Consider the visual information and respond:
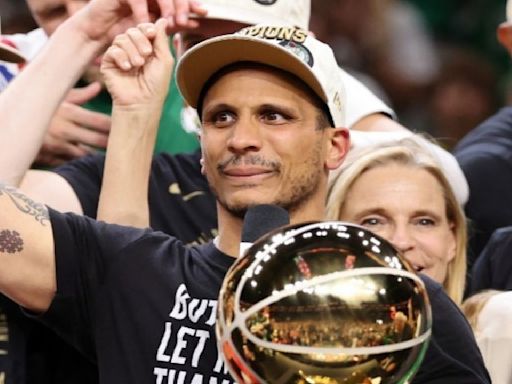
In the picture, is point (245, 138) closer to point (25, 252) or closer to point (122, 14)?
point (25, 252)

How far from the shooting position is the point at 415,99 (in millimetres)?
6672

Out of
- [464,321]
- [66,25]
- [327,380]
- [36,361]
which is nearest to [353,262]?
[327,380]

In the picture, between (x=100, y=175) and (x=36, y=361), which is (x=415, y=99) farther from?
(x=36, y=361)

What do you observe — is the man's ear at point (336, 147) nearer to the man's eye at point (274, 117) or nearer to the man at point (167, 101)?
the man's eye at point (274, 117)

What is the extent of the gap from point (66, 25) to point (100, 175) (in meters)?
0.39

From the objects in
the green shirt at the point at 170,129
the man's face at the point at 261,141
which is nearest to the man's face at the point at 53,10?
the green shirt at the point at 170,129

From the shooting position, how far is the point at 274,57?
112 inches

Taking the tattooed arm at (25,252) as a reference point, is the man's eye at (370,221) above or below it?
below

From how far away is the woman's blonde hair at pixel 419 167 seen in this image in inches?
139

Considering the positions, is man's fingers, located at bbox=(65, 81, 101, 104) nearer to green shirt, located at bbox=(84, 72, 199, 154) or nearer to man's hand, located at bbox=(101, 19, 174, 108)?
green shirt, located at bbox=(84, 72, 199, 154)

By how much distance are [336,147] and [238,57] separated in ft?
0.93

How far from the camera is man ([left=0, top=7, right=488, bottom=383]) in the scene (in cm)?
271

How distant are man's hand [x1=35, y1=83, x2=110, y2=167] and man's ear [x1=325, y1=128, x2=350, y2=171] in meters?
0.96

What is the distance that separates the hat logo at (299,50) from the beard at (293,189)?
0.17 meters
